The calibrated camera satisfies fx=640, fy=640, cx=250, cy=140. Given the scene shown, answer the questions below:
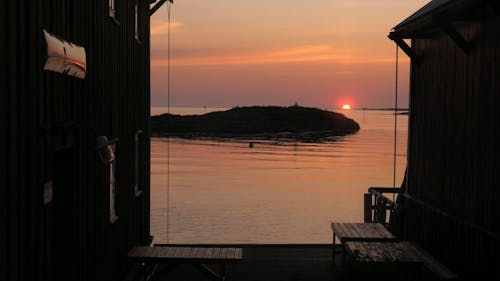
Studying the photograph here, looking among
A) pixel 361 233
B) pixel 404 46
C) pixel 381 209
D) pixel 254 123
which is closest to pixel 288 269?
pixel 361 233

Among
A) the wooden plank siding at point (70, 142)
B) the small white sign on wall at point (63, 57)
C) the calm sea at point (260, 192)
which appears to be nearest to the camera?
the wooden plank siding at point (70, 142)

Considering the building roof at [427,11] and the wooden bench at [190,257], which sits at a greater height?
the building roof at [427,11]

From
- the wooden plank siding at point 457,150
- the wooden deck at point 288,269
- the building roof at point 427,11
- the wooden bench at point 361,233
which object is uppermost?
the building roof at point 427,11

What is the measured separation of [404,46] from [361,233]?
372cm

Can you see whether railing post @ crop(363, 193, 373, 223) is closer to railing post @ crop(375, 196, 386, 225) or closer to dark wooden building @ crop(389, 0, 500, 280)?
railing post @ crop(375, 196, 386, 225)

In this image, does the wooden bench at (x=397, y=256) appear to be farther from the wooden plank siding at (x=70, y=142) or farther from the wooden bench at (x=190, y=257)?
the wooden plank siding at (x=70, y=142)

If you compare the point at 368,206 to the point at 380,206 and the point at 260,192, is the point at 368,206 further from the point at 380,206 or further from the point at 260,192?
the point at 260,192

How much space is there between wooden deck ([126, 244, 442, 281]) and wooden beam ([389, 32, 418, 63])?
4.21 meters

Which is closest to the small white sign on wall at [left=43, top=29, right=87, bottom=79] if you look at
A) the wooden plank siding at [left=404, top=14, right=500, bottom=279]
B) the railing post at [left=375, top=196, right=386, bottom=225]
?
the wooden plank siding at [left=404, top=14, right=500, bottom=279]

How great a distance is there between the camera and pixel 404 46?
486 inches

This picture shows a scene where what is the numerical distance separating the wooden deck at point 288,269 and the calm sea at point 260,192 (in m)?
4.46

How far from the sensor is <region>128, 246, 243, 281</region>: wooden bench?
33.4 feet

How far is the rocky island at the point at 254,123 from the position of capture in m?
127

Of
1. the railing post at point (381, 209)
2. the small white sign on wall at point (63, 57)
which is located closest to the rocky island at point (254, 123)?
the railing post at point (381, 209)
